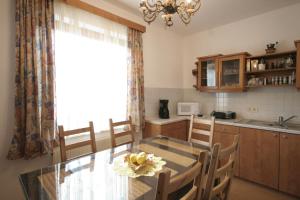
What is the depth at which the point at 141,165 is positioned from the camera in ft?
4.04

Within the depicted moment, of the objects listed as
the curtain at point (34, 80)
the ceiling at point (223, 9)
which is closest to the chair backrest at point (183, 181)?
the curtain at point (34, 80)

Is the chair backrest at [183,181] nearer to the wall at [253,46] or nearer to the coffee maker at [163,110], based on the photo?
the coffee maker at [163,110]

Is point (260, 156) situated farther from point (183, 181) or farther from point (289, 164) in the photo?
point (183, 181)

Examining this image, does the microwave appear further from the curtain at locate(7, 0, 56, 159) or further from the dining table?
the curtain at locate(7, 0, 56, 159)

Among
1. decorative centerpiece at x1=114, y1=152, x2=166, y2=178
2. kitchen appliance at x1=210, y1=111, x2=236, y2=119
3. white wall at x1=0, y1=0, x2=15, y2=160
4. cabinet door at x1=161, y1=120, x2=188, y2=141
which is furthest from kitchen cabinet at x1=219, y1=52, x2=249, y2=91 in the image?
white wall at x1=0, y1=0, x2=15, y2=160

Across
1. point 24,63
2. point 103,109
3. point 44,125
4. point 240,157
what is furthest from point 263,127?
point 24,63

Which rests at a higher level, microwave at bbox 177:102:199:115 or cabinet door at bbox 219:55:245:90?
cabinet door at bbox 219:55:245:90

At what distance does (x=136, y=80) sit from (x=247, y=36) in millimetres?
2057

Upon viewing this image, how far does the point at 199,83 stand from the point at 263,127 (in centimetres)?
133

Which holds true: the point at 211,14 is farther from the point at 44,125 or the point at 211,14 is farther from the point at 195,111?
the point at 44,125

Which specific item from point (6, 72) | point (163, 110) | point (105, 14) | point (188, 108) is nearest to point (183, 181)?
point (6, 72)

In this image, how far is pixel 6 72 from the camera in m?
1.67

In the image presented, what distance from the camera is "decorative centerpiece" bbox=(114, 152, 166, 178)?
1.18 meters

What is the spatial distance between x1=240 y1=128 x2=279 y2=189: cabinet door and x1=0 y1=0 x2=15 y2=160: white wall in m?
2.90
